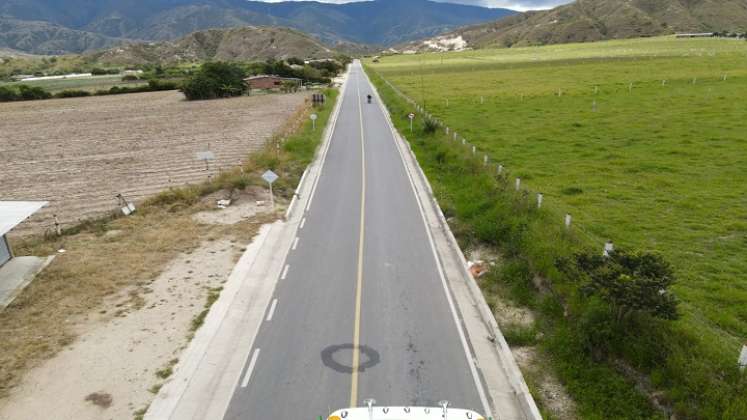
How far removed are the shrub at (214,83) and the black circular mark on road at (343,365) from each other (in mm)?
88250

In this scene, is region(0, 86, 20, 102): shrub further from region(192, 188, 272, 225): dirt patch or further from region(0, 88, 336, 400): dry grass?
region(192, 188, 272, 225): dirt patch

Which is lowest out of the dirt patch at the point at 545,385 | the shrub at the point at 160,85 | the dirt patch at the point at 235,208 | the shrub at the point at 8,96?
the dirt patch at the point at 545,385

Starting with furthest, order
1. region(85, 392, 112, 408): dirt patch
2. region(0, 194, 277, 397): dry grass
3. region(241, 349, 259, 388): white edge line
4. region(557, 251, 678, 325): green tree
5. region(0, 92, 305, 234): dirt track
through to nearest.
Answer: region(0, 92, 305, 234): dirt track → region(0, 194, 277, 397): dry grass → region(241, 349, 259, 388): white edge line → region(85, 392, 112, 408): dirt patch → region(557, 251, 678, 325): green tree

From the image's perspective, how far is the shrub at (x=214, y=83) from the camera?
91.1 metres

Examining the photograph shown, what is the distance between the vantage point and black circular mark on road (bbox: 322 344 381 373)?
40.1 ft

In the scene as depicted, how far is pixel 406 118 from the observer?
5122cm

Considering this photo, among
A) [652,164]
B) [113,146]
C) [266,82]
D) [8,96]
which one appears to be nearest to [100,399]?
[652,164]

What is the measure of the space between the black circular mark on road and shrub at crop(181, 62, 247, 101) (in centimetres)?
8825

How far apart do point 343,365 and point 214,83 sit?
8934 cm

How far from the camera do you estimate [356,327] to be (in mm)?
14055

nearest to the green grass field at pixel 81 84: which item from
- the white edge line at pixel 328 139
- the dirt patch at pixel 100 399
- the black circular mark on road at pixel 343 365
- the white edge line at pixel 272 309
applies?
the white edge line at pixel 328 139

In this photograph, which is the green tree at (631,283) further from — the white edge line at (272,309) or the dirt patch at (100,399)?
the dirt patch at (100,399)

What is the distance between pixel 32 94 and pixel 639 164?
116865 millimetres

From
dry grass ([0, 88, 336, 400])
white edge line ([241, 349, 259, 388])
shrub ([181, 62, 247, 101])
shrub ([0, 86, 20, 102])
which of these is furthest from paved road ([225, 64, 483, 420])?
shrub ([0, 86, 20, 102])
